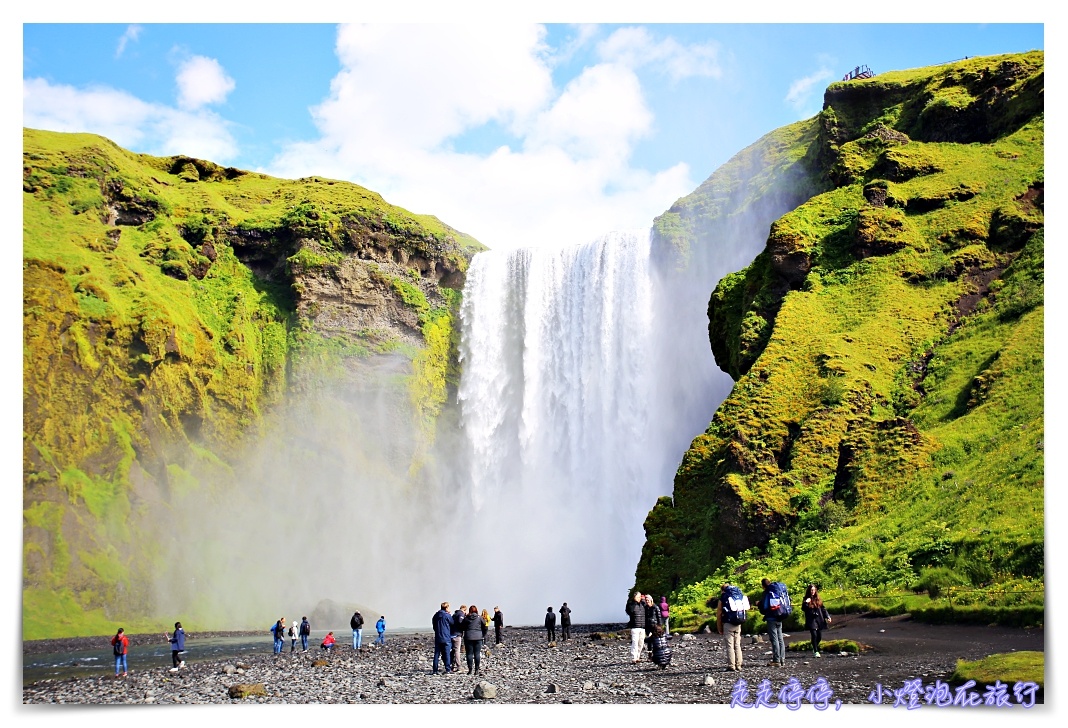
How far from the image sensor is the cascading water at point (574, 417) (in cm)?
5525

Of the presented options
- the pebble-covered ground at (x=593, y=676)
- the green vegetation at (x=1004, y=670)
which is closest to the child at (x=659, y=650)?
the pebble-covered ground at (x=593, y=676)

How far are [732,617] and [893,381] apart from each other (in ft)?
58.5

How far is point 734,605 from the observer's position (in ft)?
49.0

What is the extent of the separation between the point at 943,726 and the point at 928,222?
94.1ft

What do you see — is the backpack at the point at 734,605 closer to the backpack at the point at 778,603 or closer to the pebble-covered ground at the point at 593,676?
the backpack at the point at 778,603

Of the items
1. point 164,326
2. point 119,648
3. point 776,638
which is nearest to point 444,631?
point 776,638

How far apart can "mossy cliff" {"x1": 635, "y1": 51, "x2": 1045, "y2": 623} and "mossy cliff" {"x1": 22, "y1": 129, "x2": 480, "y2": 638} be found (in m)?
36.8

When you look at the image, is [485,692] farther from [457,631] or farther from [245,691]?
[457,631]

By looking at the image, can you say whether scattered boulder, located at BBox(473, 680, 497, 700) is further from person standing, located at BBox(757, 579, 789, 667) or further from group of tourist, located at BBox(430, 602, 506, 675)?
person standing, located at BBox(757, 579, 789, 667)

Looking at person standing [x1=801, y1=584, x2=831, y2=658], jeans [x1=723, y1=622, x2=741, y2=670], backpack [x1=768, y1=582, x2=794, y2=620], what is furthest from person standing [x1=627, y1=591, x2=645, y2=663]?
backpack [x1=768, y1=582, x2=794, y2=620]

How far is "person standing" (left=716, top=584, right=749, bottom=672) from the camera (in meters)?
14.9

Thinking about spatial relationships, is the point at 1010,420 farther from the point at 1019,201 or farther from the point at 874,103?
the point at 874,103

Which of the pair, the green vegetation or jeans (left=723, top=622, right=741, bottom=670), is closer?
the green vegetation

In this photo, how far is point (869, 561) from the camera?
22516 millimetres
